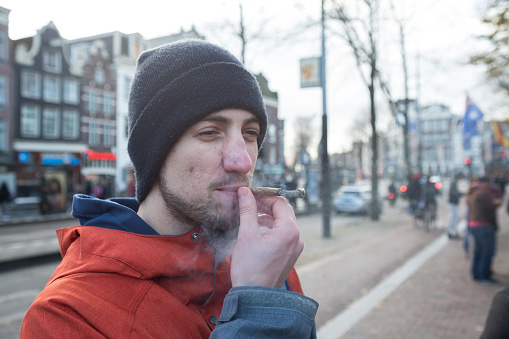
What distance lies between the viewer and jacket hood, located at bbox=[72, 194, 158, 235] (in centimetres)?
111

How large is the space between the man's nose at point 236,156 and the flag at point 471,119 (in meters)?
15.2

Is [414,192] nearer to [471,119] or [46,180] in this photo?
[471,119]

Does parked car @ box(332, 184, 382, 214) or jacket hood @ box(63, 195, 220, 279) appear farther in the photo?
parked car @ box(332, 184, 382, 214)

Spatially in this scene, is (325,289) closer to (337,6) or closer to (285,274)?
(285,274)

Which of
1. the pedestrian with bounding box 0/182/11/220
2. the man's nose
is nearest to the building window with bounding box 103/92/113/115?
the pedestrian with bounding box 0/182/11/220

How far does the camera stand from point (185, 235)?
1.12m

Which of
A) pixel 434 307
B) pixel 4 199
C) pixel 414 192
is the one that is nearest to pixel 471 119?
pixel 414 192

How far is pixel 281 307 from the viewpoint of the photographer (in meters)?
0.93

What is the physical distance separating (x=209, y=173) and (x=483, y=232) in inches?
260

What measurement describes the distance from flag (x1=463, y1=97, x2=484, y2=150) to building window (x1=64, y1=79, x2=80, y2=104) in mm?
17674

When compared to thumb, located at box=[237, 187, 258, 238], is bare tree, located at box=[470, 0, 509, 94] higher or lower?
higher

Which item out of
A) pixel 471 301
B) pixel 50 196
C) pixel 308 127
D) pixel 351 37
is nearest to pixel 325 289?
pixel 471 301

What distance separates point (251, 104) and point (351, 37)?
10.8 metres

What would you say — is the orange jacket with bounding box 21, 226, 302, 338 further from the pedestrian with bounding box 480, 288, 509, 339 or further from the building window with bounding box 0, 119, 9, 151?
the building window with bounding box 0, 119, 9, 151
